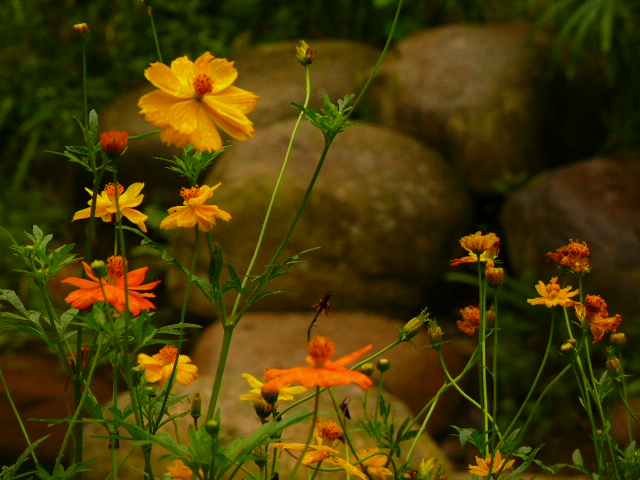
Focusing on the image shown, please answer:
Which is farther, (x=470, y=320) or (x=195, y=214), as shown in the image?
(x=470, y=320)

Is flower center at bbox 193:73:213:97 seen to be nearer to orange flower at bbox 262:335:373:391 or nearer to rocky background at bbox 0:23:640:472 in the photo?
orange flower at bbox 262:335:373:391

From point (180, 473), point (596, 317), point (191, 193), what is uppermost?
point (191, 193)

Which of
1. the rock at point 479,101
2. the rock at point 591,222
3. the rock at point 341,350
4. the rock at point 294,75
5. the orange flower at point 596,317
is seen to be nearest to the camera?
the orange flower at point 596,317

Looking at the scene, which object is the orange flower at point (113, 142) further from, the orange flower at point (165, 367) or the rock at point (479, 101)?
the rock at point (479, 101)

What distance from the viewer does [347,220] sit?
9.21 ft

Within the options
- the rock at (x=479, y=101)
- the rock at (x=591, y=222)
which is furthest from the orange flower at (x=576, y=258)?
the rock at (x=479, y=101)

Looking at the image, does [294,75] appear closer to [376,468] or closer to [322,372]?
[376,468]

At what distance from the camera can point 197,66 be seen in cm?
58

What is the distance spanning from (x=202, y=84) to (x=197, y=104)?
0.02m

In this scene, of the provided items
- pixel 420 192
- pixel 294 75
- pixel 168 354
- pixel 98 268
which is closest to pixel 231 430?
pixel 168 354

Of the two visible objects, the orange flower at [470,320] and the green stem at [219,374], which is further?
the orange flower at [470,320]

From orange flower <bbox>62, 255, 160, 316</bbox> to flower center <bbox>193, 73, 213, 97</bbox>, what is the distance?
14cm

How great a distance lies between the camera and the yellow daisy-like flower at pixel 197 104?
1.77ft

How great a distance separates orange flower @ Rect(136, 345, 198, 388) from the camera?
0.73m
